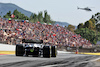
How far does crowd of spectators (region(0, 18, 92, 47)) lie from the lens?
35.9 meters

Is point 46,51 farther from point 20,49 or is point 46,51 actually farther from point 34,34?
point 34,34

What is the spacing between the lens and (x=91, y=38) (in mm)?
87500

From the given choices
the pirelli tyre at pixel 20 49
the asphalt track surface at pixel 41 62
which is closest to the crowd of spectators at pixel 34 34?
the pirelli tyre at pixel 20 49

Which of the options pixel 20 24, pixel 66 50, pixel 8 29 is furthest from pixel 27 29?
pixel 66 50

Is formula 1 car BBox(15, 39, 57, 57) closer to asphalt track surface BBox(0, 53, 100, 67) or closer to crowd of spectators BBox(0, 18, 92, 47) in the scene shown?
asphalt track surface BBox(0, 53, 100, 67)

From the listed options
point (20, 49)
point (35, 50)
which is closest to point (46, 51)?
point (35, 50)

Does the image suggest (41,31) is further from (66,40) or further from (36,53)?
(36,53)

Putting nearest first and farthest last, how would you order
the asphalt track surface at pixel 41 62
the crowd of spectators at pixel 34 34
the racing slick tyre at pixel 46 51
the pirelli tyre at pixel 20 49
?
the asphalt track surface at pixel 41 62, the racing slick tyre at pixel 46 51, the pirelli tyre at pixel 20 49, the crowd of spectators at pixel 34 34

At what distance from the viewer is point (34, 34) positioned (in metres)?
43.1

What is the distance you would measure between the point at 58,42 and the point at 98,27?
240 ft

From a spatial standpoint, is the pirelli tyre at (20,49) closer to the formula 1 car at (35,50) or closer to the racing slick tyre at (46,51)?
the formula 1 car at (35,50)

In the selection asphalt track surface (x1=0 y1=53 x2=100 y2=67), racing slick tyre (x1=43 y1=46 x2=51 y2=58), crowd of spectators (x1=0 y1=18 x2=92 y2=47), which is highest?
crowd of spectators (x1=0 y1=18 x2=92 y2=47)

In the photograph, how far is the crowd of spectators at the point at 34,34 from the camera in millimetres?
35944

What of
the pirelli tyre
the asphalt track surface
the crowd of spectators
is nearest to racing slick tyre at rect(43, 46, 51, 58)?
the pirelli tyre
